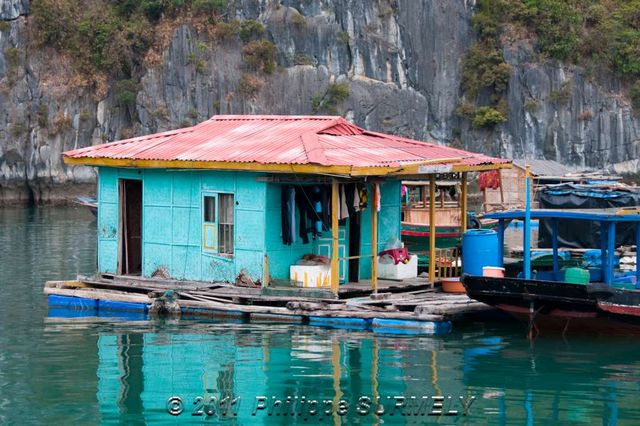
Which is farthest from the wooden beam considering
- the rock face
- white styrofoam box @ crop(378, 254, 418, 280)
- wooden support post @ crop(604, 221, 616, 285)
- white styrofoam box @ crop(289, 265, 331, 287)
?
the rock face

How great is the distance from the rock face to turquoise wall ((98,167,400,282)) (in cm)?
3265

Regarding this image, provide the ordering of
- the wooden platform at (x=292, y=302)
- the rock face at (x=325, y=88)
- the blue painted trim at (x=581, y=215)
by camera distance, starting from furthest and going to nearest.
A: the rock face at (x=325, y=88), the wooden platform at (x=292, y=302), the blue painted trim at (x=581, y=215)

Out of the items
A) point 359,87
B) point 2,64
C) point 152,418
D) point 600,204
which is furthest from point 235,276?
point 2,64

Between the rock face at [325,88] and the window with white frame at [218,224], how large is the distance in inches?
1337

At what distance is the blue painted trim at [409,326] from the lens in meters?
18.2

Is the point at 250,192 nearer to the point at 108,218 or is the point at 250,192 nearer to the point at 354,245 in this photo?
the point at 354,245

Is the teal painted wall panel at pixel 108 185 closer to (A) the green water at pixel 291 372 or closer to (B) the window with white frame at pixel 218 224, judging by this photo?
(B) the window with white frame at pixel 218 224

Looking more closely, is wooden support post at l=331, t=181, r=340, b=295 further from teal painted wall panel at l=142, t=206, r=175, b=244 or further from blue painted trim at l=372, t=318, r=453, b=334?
teal painted wall panel at l=142, t=206, r=175, b=244

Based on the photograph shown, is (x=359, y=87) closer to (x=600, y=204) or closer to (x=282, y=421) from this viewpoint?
(x=600, y=204)

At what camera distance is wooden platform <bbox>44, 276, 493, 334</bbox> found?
1852 cm

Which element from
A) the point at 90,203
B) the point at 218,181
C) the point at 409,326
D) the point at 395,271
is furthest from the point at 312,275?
the point at 90,203

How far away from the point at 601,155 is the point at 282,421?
43.8 meters

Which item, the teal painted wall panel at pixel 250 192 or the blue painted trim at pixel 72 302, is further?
the blue painted trim at pixel 72 302

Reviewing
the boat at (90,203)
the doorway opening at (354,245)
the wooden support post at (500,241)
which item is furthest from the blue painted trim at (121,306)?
the boat at (90,203)
